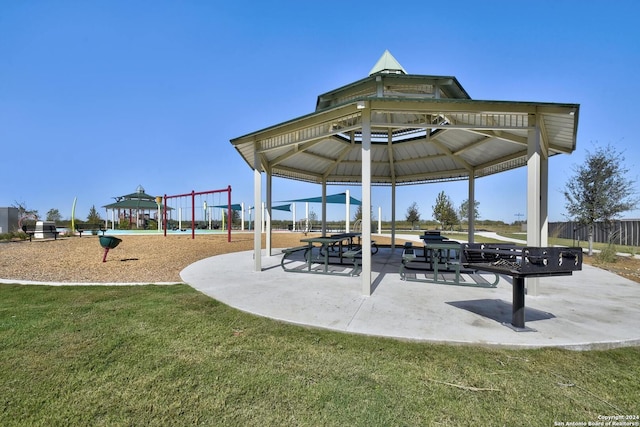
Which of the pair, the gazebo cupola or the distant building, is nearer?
the gazebo cupola

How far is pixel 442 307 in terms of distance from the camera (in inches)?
175

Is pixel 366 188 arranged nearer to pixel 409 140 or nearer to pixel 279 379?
pixel 279 379

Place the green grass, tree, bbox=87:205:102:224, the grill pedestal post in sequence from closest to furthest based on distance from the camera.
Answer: the green grass, the grill pedestal post, tree, bbox=87:205:102:224

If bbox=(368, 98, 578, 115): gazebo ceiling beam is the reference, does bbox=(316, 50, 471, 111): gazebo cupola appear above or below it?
above

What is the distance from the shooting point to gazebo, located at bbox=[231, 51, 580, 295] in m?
5.07

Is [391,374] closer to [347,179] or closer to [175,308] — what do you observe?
[175,308]

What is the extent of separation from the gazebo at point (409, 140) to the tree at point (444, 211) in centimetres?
2734

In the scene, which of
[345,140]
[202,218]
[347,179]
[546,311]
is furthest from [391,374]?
[202,218]

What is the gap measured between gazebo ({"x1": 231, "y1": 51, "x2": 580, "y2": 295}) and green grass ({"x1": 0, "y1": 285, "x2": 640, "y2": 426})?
2428 millimetres

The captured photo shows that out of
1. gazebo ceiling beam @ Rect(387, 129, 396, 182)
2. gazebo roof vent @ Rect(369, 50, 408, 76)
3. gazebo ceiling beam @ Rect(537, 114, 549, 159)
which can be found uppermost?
gazebo roof vent @ Rect(369, 50, 408, 76)

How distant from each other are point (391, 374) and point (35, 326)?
4398 mm

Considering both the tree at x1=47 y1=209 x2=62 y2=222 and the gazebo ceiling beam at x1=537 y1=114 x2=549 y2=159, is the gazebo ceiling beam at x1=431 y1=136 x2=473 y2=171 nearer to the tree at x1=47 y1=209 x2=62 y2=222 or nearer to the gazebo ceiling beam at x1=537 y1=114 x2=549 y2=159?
the gazebo ceiling beam at x1=537 y1=114 x2=549 y2=159

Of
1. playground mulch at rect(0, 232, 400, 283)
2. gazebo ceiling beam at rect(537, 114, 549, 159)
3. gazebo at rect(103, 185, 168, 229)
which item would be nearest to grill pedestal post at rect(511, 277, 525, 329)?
gazebo ceiling beam at rect(537, 114, 549, 159)

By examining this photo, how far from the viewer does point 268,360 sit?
2826 mm
